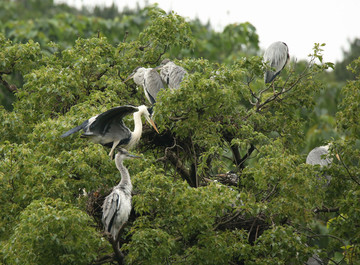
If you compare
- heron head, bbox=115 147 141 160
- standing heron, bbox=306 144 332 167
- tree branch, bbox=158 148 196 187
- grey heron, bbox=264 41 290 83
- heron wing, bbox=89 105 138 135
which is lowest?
standing heron, bbox=306 144 332 167

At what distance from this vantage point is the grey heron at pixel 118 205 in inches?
240

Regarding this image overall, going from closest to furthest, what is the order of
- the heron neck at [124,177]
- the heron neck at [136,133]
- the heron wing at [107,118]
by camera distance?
1. the heron neck at [124,177]
2. the heron wing at [107,118]
3. the heron neck at [136,133]

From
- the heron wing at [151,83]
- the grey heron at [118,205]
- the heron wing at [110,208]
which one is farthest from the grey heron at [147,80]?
the heron wing at [110,208]

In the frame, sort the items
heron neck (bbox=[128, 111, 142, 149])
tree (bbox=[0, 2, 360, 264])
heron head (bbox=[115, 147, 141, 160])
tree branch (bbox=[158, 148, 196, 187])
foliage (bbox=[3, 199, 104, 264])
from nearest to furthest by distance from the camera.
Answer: foliage (bbox=[3, 199, 104, 264])
tree (bbox=[0, 2, 360, 264])
heron head (bbox=[115, 147, 141, 160])
heron neck (bbox=[128, 111, 142, 149])
tree branch (bbox=[158, 148, 196, 187])

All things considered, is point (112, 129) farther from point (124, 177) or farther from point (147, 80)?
point (147, 80)

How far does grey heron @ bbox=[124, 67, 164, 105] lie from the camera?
8773mm

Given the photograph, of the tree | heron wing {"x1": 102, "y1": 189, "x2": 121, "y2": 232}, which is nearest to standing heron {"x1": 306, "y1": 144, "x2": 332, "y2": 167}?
the tree

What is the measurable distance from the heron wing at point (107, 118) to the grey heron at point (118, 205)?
0.55m

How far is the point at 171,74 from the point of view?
29.8 ft

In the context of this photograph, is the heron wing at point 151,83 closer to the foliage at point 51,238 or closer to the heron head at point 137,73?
the heron head at point 137,73

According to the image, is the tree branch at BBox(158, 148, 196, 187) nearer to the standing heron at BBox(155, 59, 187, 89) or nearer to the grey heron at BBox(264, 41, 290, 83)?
the standing heron at BBox(155, 59, 187, 89)

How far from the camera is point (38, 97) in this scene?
25.5ft

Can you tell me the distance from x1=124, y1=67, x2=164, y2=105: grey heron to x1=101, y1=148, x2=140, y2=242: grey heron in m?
2.70

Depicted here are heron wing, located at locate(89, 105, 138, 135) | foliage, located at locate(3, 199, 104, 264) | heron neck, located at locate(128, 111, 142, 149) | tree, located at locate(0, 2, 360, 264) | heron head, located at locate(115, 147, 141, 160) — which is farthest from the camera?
heron neck, located at locate(128, 111, 142, 149)
